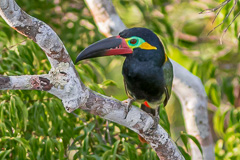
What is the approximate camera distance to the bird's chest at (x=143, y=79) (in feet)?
9.12

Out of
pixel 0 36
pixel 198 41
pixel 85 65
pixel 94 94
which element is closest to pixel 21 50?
pixel 0 36

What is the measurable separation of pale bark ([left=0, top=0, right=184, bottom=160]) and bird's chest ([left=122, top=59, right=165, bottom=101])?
0.24 metres

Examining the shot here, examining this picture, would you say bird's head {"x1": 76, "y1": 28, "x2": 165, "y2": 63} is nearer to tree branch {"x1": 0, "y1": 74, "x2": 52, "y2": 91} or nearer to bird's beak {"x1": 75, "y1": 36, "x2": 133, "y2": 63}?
bird's beak {"x1": 75, "y1": 36, "x2": 133, "y2": 63}

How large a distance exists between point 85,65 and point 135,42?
64 centimetres

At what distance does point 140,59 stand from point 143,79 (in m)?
0.13

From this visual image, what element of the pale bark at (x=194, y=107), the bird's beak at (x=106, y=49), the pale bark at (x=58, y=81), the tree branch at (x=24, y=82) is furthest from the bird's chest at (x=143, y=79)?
the pale bark at (x=194, y=107)

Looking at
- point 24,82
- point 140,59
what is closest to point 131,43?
point 140,59

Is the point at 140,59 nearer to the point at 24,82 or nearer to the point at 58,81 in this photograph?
the point at 58,81

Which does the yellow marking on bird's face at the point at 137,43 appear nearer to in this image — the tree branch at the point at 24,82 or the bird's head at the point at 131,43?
the bird's head at the point at 131,43

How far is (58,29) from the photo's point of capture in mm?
4613

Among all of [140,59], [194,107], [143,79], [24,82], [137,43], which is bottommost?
[194,107]

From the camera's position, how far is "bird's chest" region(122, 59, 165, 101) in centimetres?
278

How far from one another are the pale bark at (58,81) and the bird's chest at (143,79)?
0.24m

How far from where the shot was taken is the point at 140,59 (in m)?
2.77
